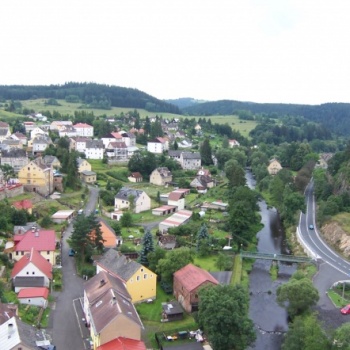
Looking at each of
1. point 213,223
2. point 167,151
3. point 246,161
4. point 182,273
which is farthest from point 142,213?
point 246,161

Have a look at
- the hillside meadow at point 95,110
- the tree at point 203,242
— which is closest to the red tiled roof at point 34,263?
the tree at point 203,242

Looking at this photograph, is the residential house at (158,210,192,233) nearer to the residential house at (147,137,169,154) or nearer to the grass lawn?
the grass lawn

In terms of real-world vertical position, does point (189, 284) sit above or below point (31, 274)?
above

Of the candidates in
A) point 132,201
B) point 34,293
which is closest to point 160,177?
point 132,201

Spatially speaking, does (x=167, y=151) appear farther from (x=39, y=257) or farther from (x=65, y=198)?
(x=39, y=257)

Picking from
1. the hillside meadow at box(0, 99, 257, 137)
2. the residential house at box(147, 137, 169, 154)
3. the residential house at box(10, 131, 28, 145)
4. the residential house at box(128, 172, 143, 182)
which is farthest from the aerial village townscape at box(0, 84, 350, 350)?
the hillside meadow at box(0, 99, 257, 137)

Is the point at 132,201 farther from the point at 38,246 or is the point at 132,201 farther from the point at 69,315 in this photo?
the point at 69,315
